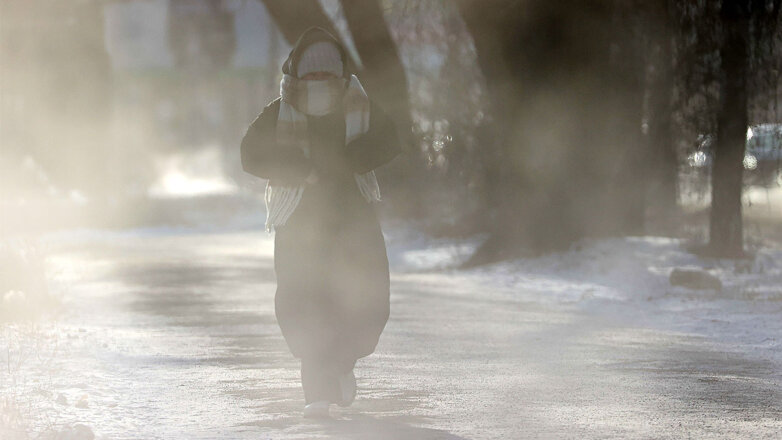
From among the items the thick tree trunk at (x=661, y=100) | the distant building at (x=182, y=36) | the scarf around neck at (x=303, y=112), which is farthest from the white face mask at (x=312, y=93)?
the distant building at (x=182, y=36)

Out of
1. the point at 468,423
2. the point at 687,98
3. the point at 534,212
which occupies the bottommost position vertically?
the point at 468,423

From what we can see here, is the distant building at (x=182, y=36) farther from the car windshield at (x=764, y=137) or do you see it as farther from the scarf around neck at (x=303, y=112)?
the scarf around neck at (x=303, y=112)

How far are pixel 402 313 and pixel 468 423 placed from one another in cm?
566

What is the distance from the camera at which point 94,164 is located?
3647 cm

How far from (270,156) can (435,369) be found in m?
2.29

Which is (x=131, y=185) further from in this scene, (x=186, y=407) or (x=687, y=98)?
(x=186, y=407)

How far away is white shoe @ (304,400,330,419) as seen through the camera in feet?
23.5

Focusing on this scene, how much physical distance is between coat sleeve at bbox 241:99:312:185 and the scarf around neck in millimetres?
34

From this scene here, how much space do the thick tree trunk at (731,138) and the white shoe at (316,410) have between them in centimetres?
910

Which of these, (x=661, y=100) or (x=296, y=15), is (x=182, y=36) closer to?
(x=296, y=15)

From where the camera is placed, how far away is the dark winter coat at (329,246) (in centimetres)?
736

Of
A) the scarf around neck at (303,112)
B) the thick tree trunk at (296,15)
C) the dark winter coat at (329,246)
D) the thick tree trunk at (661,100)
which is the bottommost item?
the dark winter coat at (329,246)

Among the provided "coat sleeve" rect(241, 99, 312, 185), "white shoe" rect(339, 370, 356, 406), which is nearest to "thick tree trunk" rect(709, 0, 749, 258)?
"coat sleeve" rect(241, 99, 312, 185)

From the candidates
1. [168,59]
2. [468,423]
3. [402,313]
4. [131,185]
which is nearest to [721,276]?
[402,313]
